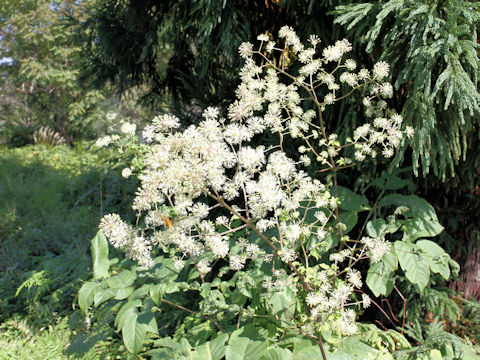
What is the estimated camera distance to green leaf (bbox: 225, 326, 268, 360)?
150 centimetres

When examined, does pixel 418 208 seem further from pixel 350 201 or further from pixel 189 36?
pixel 189 36

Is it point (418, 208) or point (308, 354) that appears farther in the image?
point (418, 208)

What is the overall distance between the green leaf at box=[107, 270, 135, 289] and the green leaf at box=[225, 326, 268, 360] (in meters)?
0.58

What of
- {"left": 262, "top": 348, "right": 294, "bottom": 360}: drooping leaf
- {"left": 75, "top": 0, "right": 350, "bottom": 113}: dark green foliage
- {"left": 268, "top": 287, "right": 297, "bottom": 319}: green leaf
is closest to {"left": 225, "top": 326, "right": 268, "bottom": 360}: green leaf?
{"left": 262, "top": 348, "right": 294, "bottom": 360}: drooping leaf

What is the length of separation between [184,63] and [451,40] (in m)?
2.85

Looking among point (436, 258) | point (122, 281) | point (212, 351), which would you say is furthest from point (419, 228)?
point (122, 281)

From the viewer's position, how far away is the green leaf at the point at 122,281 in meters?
1.79

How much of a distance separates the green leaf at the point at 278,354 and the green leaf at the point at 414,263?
27.8 inches

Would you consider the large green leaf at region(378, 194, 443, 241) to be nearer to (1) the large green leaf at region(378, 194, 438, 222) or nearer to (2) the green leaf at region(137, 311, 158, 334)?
(1) the large green leaf at region(378, 194, 438, 222)

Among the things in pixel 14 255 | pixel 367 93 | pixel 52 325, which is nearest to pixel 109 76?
pixel 14 255

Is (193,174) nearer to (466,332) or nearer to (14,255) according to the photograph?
(466,332)

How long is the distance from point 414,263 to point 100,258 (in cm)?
156

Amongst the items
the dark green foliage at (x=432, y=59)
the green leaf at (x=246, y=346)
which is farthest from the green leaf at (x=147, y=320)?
the dark green foliage at (x=432, y=59)

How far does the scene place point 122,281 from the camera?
184 centimetres
